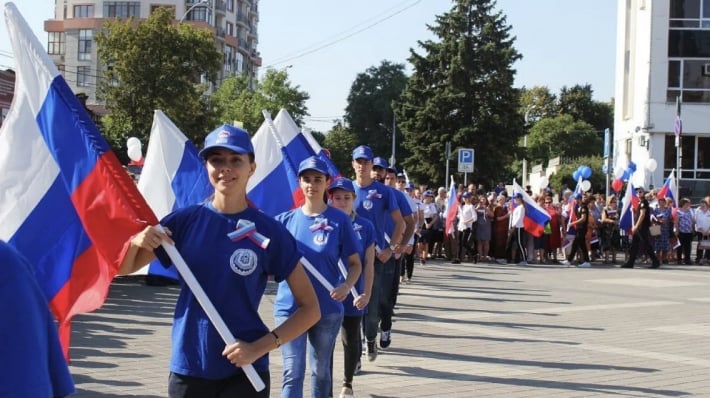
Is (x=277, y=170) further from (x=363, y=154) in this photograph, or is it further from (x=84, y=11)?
(x=84, y=11)

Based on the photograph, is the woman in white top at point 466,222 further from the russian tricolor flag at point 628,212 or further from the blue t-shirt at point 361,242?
the blue t-shirt at point 361,242

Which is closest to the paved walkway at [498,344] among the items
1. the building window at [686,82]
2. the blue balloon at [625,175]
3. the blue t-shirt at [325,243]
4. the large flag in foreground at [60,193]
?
the blue t-shirt at [325,243]

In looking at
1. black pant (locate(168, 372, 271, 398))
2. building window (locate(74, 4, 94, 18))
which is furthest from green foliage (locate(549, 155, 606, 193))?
building window (locate(74, 4, 94, 18))

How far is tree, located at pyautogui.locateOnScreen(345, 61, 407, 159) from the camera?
93188 millimetres

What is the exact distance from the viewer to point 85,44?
89625 millimetres

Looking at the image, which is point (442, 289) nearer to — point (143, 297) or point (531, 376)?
point (143, 297)

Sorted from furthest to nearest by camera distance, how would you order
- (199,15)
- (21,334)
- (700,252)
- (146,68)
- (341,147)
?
1. (199,15)
2. (341,147)
3. (146,68)
4. (700,252)
5. (21,334)

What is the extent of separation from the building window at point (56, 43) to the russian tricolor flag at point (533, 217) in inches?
3004

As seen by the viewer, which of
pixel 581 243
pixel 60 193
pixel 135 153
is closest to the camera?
pixel 60 193

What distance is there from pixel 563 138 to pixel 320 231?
251 ft

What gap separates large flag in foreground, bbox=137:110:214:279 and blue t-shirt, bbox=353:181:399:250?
1.70m

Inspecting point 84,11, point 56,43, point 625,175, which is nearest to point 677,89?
point 625,175

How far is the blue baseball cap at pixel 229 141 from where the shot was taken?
151 inches

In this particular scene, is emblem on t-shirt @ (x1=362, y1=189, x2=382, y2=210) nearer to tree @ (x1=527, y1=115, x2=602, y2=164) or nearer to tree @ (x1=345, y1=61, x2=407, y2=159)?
tree @ (x1=527, y1=115, x2=602, y2=164)
